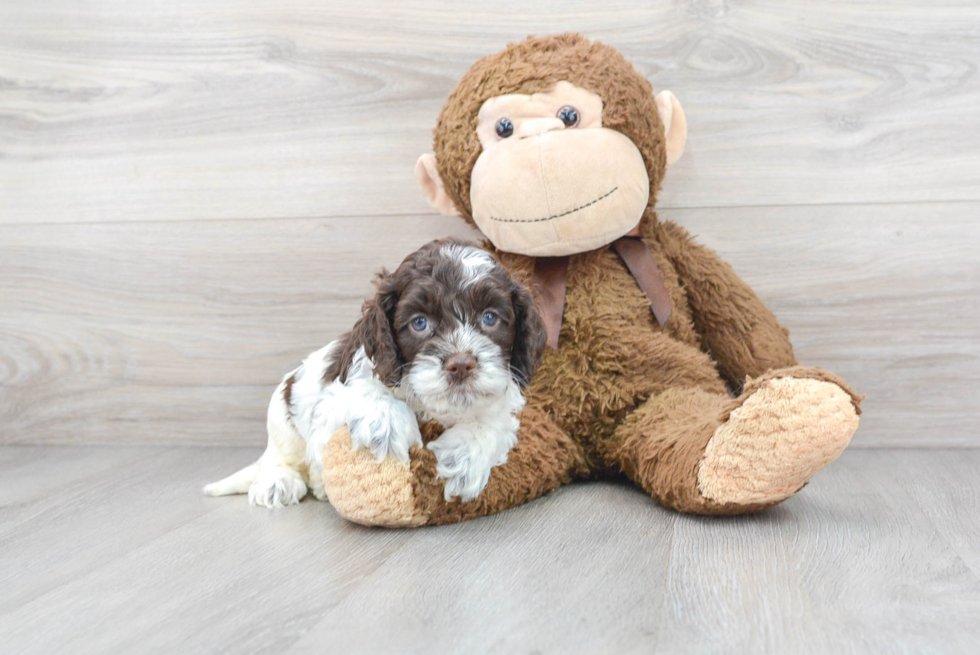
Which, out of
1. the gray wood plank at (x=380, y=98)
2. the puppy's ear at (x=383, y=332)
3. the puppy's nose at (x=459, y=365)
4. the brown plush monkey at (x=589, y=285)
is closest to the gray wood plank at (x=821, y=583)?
the brown plush monkey at (x=589, y=285)

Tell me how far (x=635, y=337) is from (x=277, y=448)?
77cm

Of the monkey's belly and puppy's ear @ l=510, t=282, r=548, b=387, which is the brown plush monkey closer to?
the monkey's belly

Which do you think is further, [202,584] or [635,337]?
[635,337]

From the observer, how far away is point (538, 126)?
154 centimetres

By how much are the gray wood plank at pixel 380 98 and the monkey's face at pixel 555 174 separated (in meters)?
0.44

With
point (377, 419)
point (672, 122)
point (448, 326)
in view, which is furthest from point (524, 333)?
point (672, 122)

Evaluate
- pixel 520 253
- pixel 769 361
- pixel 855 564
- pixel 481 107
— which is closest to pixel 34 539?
pixel 520 253

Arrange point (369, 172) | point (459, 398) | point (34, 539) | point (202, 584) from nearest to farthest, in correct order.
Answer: point (202, 584) → point (459, 398) → point (34, 539) → point (369, 172)

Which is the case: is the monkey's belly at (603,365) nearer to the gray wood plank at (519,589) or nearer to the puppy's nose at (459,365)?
the gray wood plank at (519,589)

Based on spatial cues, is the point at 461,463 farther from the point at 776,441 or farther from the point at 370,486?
the point at 776,441

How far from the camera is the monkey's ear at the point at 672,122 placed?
5.59 ft

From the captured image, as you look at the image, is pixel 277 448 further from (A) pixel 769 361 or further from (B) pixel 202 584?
(A) pixel 769 361

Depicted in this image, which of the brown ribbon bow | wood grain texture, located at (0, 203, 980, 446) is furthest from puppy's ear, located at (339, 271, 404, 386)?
wood grain texture, located at (0, 203, 980, 446)

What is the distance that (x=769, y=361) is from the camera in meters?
1.74
